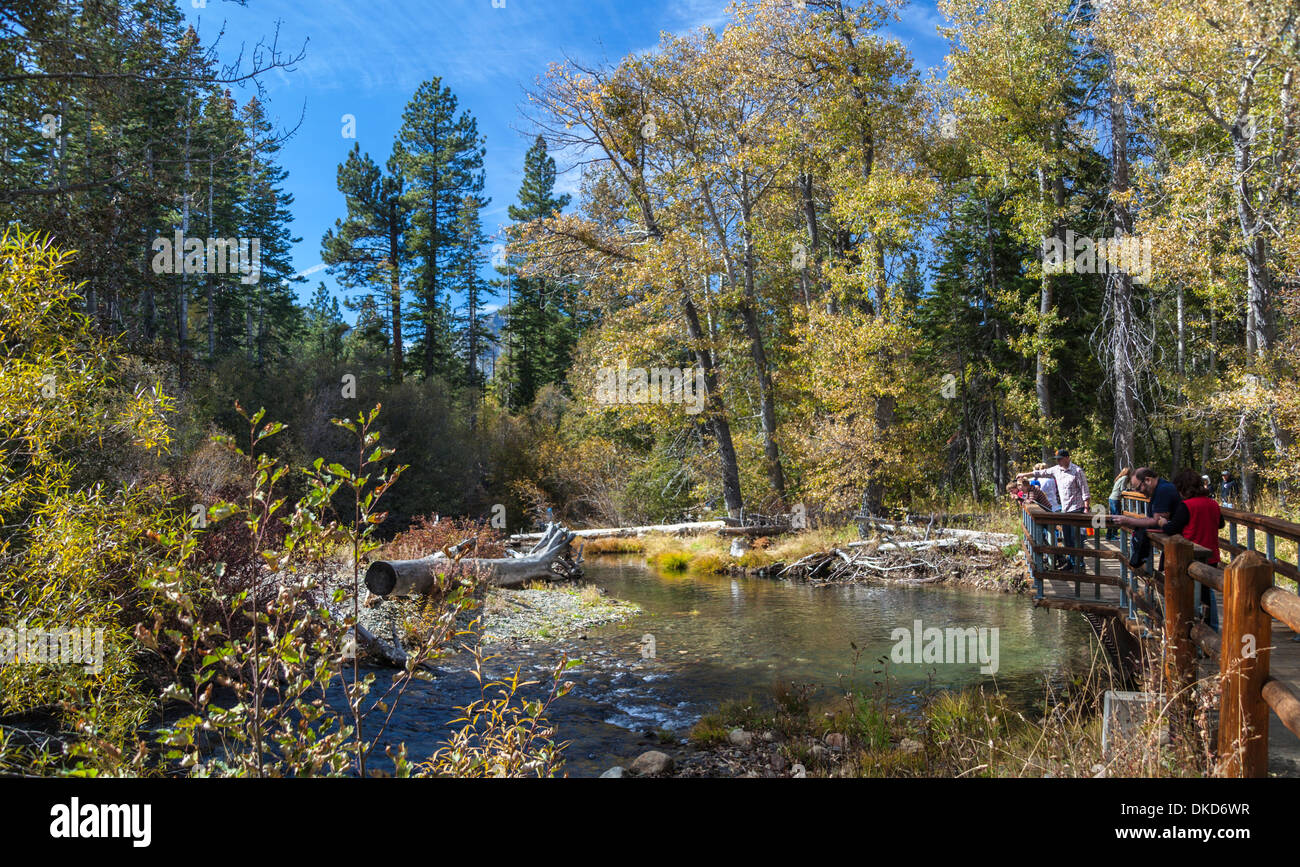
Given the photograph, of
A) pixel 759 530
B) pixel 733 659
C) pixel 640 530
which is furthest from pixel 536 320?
pixel 733 659

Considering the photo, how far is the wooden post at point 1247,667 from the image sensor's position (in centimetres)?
389

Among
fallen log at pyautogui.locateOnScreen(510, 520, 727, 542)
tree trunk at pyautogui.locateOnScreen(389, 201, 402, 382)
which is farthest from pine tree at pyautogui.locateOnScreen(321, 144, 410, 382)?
fallen log at pyautogui.locateOnScreen(510, 520, 727, 542)

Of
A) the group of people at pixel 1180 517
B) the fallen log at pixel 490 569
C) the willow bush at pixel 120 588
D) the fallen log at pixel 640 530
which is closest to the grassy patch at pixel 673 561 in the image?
the fallen log at pixel 640 530

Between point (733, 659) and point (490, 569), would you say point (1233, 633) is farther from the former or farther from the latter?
point (490, 569)

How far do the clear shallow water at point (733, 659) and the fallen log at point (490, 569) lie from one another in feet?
5.87

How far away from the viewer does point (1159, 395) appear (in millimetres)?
26766

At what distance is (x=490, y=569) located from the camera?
15.7 m

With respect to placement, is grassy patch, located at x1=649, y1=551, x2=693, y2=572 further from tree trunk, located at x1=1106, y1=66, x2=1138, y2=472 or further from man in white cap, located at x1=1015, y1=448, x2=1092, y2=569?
tree trunk, located at x1=1106, y1=66, x2=1138, y2=472

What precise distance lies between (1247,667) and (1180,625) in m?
1.27

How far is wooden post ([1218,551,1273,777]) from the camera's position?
389 centimetres

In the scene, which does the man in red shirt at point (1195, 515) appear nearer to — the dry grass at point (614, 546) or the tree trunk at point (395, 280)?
the dry grass at point (614, 546)

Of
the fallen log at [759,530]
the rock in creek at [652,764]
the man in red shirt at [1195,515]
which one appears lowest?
the rock in creek at [652,764]
